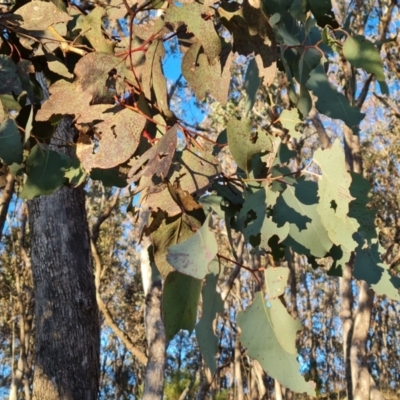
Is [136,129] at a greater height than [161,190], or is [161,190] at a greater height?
[136,129]

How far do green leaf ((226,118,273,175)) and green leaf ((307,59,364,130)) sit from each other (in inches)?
8.2

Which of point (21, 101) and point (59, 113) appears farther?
point (21, 101)

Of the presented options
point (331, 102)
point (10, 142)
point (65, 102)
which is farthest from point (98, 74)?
point (331, 102)

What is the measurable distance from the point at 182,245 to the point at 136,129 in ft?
0.78

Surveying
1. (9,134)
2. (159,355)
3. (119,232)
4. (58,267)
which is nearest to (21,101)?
(9,134)

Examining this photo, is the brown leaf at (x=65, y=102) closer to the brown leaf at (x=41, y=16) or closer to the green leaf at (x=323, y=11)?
the brown leaf at (x=41, y=16)

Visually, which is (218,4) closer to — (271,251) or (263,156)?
(263,156)

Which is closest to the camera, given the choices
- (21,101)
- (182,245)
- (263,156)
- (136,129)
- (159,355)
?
(182,245)

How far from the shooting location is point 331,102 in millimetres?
1090

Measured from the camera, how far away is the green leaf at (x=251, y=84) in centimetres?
105

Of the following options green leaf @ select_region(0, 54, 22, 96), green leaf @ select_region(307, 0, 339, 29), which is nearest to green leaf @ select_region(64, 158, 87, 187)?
green leaf @ select_region(0, 54, 22, 96)

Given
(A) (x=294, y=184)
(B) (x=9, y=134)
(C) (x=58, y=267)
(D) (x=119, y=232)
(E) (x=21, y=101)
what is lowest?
(A) (x=294, y=184)

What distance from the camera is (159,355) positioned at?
5.72 m

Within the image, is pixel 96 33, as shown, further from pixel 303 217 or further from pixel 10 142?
pixel 303 217
